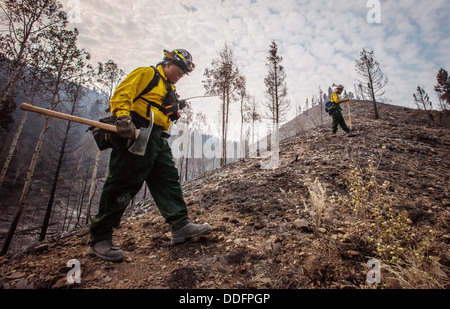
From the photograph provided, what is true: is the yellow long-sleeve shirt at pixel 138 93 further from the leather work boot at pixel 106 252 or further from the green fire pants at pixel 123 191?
the leather work boot at pixel 106 252

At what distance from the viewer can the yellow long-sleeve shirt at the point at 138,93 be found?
1994mm

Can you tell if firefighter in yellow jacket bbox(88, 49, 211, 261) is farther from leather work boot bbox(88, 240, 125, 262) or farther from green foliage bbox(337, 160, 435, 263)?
green foliage bbox(337, 160, 435, 263)

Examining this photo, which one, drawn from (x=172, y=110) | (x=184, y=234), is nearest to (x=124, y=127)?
(x=172, y=110)

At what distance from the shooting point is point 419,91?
40.0 meters

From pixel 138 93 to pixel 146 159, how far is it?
759 mm

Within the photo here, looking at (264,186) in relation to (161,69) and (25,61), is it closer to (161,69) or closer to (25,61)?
(161,69)

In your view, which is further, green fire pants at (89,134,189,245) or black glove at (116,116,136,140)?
green fire pants at (89,134,189,245)

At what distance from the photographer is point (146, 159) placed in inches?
84.7

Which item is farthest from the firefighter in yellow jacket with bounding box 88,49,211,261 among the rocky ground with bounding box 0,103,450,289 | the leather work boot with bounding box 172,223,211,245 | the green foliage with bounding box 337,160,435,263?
the green foliage with bounding box 337,160,435,263

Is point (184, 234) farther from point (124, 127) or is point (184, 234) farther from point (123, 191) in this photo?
point (124, 127)

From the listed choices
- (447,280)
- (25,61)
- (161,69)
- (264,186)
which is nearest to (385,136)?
(264,186)

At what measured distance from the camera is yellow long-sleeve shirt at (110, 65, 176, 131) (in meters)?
1.99

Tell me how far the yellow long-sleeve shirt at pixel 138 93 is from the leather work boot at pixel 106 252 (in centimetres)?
137
